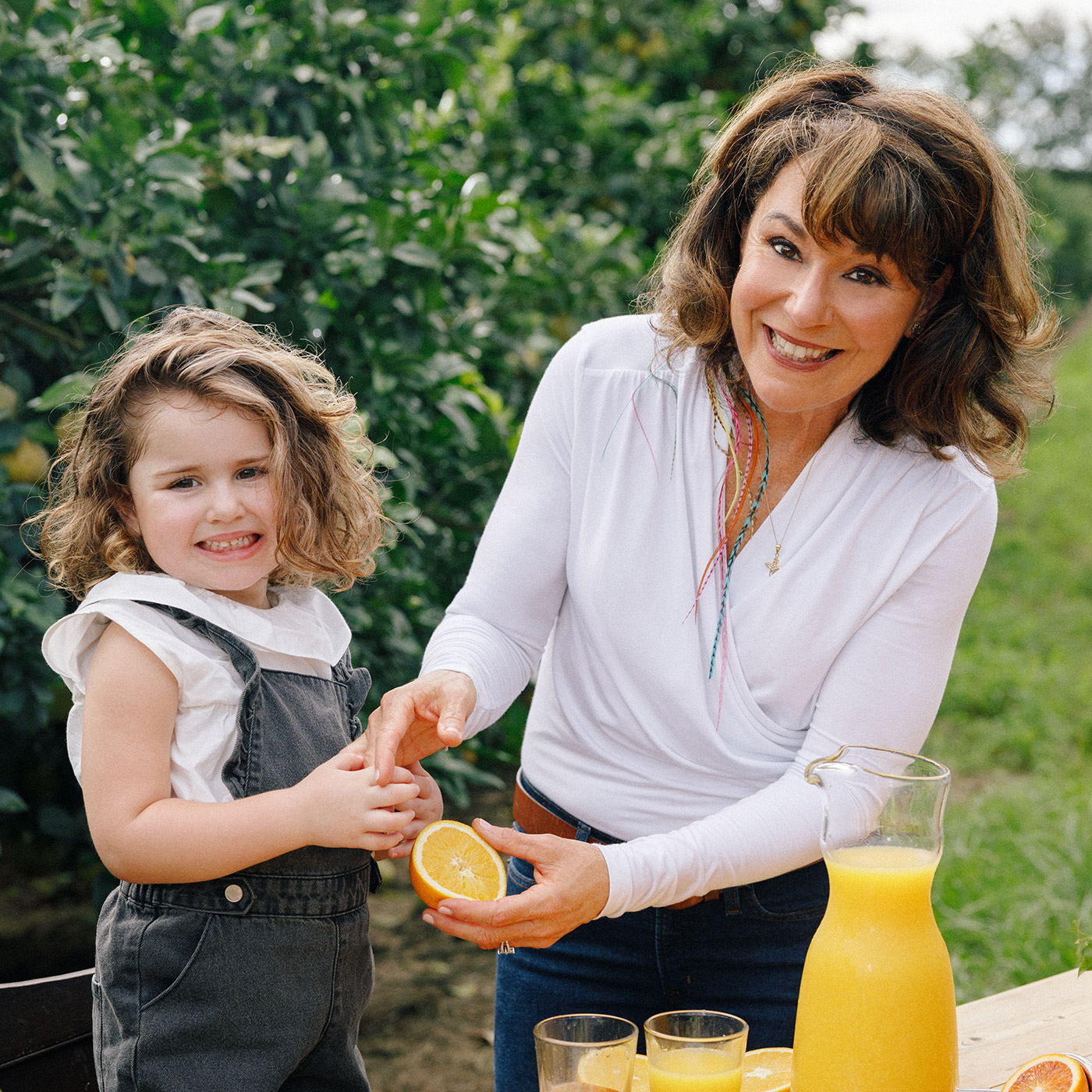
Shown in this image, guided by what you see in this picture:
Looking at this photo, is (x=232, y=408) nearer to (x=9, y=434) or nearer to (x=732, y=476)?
(x=732, y=476)

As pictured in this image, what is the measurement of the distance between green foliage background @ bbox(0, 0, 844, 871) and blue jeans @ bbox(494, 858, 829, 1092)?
2.87 ft

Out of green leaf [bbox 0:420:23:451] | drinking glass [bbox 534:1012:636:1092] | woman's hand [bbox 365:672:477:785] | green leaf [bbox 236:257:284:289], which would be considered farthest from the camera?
green leaf [bbox 236:257:284:289]

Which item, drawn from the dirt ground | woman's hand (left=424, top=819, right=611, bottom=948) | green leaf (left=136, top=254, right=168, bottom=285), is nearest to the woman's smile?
woman's hand (left=424, top=819, right=611, bottom=948)

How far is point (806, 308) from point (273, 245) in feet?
4.38

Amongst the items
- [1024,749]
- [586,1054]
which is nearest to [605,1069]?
[586,1054]

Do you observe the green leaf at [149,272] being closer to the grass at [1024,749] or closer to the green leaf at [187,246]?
the green leaf at [187,246]

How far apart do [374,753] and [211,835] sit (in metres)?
0.20

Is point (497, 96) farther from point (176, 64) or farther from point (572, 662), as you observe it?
point (572, 662)

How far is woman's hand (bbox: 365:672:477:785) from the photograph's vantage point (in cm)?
147

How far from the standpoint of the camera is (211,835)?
139cm

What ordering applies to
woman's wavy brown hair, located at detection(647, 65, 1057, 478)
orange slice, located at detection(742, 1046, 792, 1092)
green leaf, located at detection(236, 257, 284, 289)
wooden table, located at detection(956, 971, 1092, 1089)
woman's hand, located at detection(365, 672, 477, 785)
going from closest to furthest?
orange slice, located at detection(742, 1046, 792, 1092) → woman's hand, located at detection(365, 672, 477, 785) → woman's wavy brown hair, located at detection(647, 65, 1057, 478) → wooden table, located at detection(956, 971, 1092, 1089) → green leaf, located at detection(236, 257, 284, 289)

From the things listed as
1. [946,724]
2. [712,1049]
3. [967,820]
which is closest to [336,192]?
[712,1049]

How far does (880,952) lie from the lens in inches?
47.2

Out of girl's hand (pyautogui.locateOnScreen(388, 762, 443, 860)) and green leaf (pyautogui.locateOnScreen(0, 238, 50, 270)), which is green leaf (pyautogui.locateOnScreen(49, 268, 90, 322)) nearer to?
green leaf (pyautogui.locateOnScreen(0, 238, 50, 270))
